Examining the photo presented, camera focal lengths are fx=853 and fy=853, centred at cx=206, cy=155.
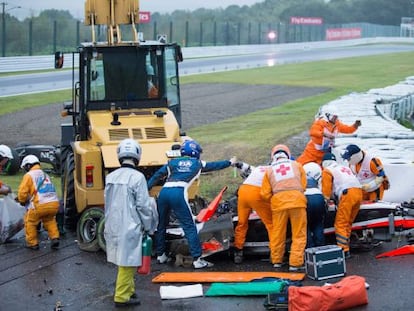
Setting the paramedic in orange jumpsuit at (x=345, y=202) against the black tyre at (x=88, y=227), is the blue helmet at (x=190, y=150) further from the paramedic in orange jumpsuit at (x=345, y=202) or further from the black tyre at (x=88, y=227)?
the paramedic in orange jumpsuit at (x=345, y=202)

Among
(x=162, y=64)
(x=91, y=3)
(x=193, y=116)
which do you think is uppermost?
(x=91, y=3)

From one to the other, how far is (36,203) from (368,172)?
16.1 feet

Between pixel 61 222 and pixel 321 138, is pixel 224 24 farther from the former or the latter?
pixel 61 222

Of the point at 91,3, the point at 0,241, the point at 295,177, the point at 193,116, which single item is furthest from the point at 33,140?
the point at 295,177

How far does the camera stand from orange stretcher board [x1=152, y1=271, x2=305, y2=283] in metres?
10.5

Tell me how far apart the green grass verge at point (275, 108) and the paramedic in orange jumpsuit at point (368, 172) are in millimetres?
3702

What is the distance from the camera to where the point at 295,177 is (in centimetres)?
1100

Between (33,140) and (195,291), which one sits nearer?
(195,291)

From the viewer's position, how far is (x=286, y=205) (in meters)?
10.8

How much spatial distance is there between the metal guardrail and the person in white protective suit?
22431 millimetres

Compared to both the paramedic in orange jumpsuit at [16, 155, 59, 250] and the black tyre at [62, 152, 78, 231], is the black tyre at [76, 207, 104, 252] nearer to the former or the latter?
the paramedic in orange jumpsuit at [16, 155, 59, 250]

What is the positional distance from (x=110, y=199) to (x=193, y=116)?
19737mm

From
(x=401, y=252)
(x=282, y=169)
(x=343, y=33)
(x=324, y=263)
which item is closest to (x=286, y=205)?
(x=282, y=169)

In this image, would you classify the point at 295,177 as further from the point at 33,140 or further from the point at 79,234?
the point at 33,140
